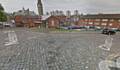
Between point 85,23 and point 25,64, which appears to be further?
point 85,23

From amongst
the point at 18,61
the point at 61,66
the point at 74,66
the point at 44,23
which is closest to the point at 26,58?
the point at 18,61

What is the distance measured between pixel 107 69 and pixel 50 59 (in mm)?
3241

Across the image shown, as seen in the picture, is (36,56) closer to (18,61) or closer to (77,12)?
(18,61)

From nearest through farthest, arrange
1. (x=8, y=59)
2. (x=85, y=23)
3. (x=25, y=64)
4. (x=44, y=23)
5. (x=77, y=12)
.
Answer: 1. (x=25, y=64)
2. (x=8, y=59)
3. (x=44, y=23)
4. (x=85, y=23)
5. (x=77, y=12)

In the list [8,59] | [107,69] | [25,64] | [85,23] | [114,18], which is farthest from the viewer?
[85,23]

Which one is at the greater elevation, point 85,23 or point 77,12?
point 77,12

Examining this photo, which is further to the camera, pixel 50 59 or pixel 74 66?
pixel 50 59

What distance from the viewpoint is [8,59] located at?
7176mm

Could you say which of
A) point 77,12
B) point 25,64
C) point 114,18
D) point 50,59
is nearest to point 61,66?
point 50,59

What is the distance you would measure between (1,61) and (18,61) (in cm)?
96

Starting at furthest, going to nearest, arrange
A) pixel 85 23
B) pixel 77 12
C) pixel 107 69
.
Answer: pixel 77 12 < pixel 85 23 < pixel 107 69

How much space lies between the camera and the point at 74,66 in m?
6.29

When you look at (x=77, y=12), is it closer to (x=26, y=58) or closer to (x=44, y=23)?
(x=44, y=23)

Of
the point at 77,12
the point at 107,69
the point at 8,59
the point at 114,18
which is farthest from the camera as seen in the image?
the point at 77,12
